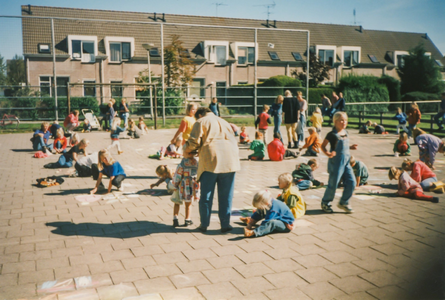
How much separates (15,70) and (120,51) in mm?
14046

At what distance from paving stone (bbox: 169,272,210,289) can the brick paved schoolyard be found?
0.01 metres

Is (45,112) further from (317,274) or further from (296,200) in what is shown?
(317,274)

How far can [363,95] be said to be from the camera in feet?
99.7

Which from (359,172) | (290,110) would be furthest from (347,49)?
(359,172)

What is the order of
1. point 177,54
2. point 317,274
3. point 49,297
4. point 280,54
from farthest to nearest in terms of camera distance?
point 280,54 < point 177,54 < point 317,274 < point 49,297

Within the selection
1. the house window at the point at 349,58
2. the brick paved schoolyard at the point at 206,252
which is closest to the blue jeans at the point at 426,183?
the brick paved schoolyard at the point at 206,252

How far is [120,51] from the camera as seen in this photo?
3241 cm

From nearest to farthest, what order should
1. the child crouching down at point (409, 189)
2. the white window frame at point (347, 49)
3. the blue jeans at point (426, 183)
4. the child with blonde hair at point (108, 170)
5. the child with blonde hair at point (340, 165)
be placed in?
the child with blonde hair at point (340, 165), the child crouching down at point (409, 189), the child with blonde hair at point (108, 170), the blue jeans at point (426, 183), the white window frame at point (347, 49)

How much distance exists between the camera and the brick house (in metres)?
29.4

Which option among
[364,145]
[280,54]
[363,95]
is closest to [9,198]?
[364,145]

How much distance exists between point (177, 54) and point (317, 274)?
25.8 meters

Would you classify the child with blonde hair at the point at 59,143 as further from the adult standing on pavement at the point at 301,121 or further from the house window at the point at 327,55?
the house window at the point at 327,55

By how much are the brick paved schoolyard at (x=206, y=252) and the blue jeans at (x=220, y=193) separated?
23 centimetres

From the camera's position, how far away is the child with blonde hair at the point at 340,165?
6223 millimetres
